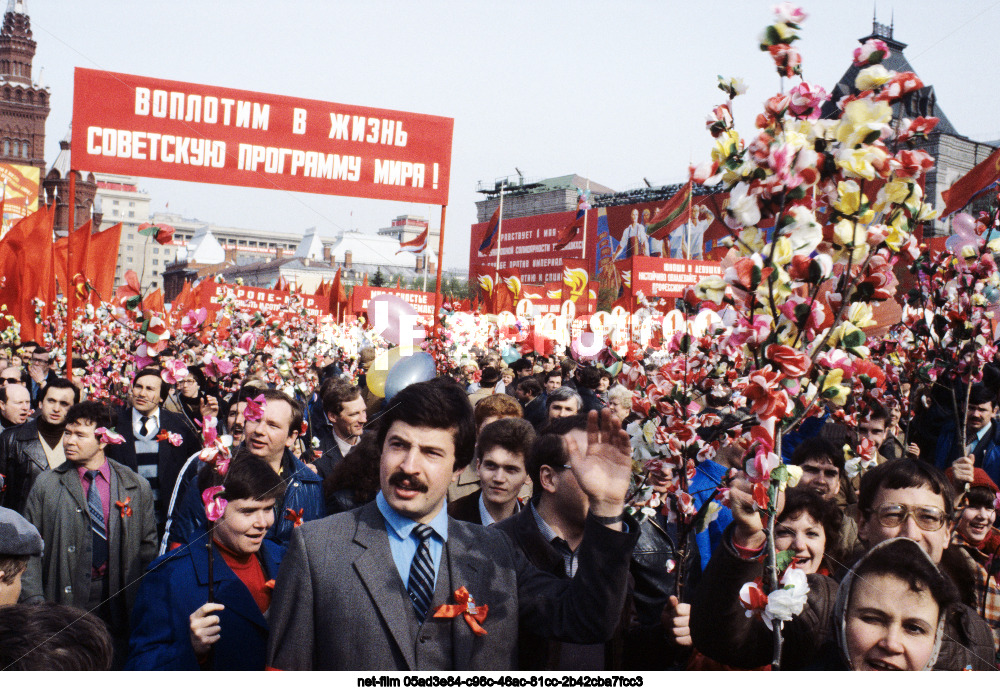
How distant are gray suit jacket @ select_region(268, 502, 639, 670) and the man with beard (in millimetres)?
3373

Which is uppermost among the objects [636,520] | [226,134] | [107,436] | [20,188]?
[20,188]

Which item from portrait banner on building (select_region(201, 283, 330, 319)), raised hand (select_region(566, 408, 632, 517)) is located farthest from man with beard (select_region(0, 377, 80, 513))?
portrait banner on building (select_region(201, 283, 330, 319))

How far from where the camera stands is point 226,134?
4141mm

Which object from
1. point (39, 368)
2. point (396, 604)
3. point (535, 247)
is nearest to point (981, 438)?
point (396, 604)

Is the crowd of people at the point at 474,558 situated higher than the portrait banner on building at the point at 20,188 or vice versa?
the portrait banner on building at the point at 20,188

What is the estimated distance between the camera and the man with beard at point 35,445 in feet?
15.2

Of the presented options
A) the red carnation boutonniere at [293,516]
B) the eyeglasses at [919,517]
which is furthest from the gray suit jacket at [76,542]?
the eyeglasses at [919,517]

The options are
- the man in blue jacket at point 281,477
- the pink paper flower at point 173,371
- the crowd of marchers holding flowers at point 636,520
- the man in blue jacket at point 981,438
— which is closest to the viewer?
the crowd of marchers holding flowers at point 636,520

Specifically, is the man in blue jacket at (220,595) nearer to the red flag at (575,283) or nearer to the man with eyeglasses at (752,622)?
the man with eyeglasses at (752,622)

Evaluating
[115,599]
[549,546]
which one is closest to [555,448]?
[549,546]

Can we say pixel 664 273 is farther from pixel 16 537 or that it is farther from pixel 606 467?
pixel 606 467

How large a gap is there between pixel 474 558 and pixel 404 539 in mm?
175

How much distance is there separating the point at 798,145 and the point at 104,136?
12.7 feet

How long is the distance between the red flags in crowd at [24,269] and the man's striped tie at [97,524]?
23.2 feet
